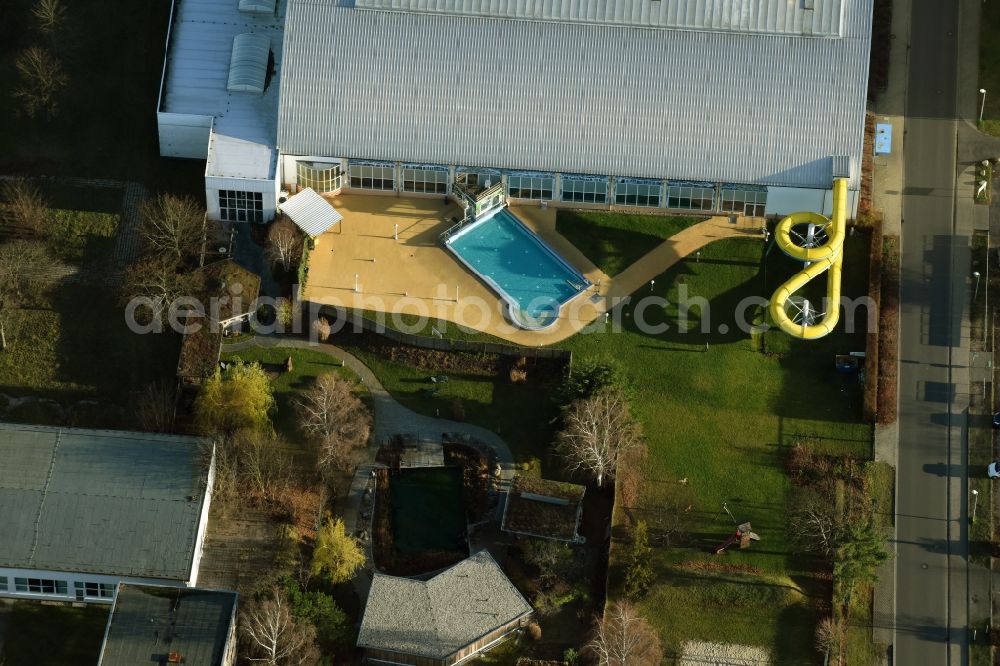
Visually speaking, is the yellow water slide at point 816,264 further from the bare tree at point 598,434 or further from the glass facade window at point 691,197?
the bare tree at point 598,434

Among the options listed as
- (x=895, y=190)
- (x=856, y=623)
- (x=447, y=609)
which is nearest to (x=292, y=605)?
(x=447, y=609)

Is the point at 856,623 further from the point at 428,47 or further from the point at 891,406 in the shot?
the point at 428,47

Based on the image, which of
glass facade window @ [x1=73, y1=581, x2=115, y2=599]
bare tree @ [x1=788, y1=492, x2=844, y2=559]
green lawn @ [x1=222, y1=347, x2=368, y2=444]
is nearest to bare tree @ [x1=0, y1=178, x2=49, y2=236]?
green lawn @ [x1=222, y1=347, x2=368, y2=444]

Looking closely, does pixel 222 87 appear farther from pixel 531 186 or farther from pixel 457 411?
pixel 457 411

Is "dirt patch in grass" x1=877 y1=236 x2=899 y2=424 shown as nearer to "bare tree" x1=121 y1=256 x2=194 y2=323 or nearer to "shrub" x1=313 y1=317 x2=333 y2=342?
"shrub" x1=313 y1=317 x2=333 y2=342

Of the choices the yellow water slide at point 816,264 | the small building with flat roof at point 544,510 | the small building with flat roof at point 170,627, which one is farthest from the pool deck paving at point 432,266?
the small building with flat roof at point 170,627

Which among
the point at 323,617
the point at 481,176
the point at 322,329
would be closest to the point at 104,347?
the point at 322,329
